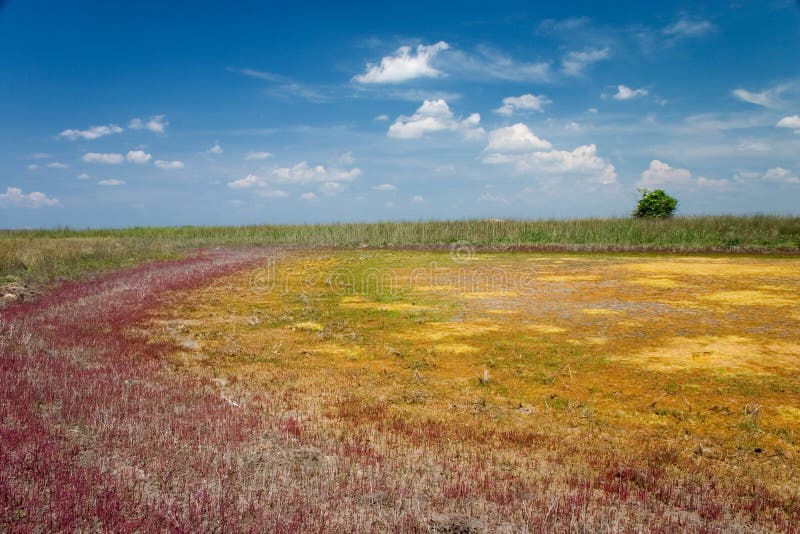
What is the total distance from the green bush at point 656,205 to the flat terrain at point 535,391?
96.6 feet

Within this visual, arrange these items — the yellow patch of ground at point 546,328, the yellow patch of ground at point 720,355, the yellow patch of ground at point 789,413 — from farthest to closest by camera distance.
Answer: the yellow patch of ground at point 546,328 < the yellow patch of ground at point 720,355 < the yellow patch of ground at point 789,413

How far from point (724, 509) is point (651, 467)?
91 cm

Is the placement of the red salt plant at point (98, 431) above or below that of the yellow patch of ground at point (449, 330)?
above

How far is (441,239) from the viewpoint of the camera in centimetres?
4403

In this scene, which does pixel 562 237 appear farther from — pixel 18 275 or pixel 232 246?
pixel 18 275

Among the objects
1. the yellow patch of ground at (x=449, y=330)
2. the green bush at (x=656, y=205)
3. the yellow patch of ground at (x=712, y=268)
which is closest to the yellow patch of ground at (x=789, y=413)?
the yellow patch of ground at (x=449, y=330)

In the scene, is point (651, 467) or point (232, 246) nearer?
point (651, 467)

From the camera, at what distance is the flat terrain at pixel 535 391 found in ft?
16.0

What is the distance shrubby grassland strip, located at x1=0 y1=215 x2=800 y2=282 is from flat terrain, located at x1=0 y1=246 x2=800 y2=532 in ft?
43.8

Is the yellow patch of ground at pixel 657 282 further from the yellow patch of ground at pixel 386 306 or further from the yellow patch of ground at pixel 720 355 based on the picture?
the yellow patch of ground at pixel 386 306

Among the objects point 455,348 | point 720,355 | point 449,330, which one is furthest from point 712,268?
point 455,348

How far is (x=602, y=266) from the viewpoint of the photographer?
26234mm

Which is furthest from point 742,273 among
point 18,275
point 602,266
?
point 18,275

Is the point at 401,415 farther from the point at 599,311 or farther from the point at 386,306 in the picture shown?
the point at 599,311
